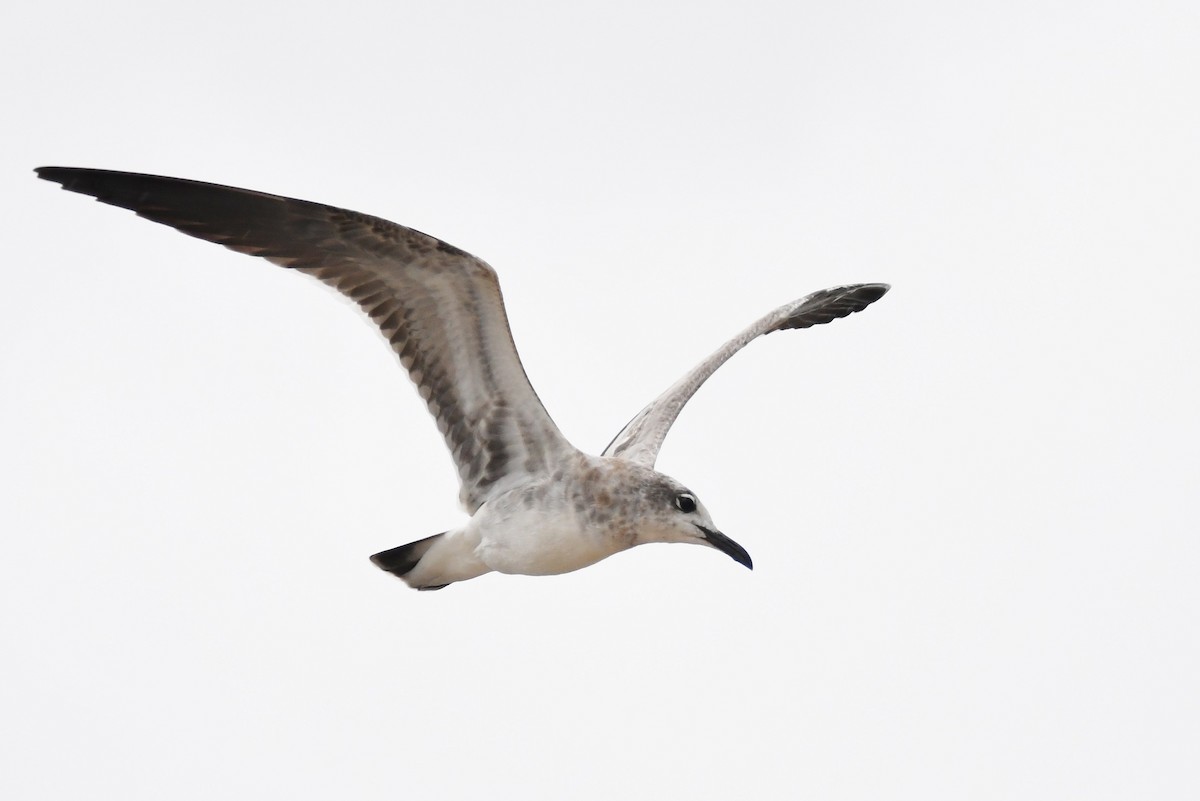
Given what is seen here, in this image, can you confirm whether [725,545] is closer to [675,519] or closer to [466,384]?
[675,519]

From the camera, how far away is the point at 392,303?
41.4ft

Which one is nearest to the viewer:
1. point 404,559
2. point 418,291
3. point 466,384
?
point 418,291

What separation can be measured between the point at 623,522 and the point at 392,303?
7.55ft

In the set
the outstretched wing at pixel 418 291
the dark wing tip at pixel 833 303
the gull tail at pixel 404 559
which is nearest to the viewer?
the outstretched wing at pixel 418 291

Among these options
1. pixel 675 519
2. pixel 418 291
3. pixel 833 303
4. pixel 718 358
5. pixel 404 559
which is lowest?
pixel 675 519

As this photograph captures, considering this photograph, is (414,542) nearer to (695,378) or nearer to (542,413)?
(542,413)

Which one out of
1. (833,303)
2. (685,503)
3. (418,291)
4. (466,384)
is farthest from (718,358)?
(418,291)

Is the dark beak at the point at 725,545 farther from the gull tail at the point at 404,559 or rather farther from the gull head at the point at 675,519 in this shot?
the gull tail at the point at 404,559

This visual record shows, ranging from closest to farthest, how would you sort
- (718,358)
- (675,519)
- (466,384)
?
(675,519)
(466,384)
(718,358)

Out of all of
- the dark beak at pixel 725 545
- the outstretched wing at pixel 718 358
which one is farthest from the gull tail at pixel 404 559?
the dark beak at pixel 725 545

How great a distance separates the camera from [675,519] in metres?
12.8

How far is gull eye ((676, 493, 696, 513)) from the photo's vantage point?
12812 millimetres

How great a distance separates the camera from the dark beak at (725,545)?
12.8 meters

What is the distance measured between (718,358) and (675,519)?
12.0ft
